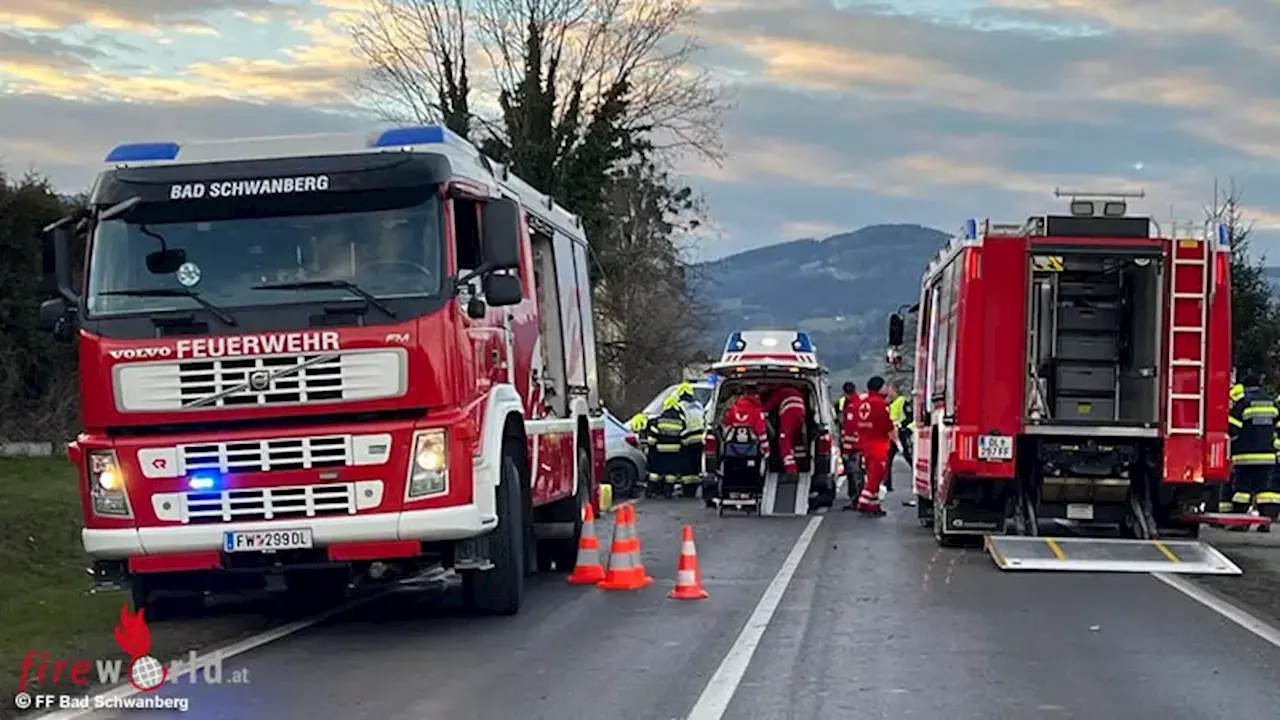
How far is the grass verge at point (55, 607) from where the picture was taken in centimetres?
944

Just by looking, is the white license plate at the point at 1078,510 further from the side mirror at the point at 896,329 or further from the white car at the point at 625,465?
the white car at the point at 625,465

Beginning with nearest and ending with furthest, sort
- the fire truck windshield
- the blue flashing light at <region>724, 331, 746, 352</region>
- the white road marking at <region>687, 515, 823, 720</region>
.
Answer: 1. the white road marking at <region>687, 515, 823, 720</region>
2. the fire truck windshield
3. the blue flashing light at <region>724, 331, 746, 352</region>

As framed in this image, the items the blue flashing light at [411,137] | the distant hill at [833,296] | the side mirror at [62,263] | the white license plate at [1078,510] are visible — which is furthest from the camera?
the distant hill at [833,296]

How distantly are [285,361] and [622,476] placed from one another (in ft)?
53.5

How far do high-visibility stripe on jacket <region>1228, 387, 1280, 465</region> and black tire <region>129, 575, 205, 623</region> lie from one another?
12737 millimetres

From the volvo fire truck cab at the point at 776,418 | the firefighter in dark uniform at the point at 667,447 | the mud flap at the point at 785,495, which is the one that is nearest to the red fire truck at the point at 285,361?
the mud flap at the point at 785,495

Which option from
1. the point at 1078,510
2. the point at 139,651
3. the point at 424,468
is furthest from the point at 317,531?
the point at 1078,510

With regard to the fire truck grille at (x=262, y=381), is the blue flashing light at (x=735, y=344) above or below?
above

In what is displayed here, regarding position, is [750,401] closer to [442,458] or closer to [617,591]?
[617,591]

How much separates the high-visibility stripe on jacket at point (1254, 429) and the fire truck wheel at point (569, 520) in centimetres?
890

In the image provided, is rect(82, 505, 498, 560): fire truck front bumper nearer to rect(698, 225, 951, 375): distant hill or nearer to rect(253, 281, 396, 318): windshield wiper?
rect(253, 281, 396, 318): windshield wiper

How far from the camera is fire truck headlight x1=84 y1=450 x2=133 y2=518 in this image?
9.60 meters

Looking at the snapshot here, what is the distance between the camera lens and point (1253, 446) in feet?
63.0

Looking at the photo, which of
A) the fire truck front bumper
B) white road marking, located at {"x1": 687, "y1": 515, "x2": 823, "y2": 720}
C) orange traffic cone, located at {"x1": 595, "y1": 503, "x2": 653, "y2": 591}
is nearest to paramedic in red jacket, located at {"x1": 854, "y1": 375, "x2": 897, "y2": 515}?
white road marking, located at {"x1": 687, "y1": 515, "x2": 823, "y2": 720}
